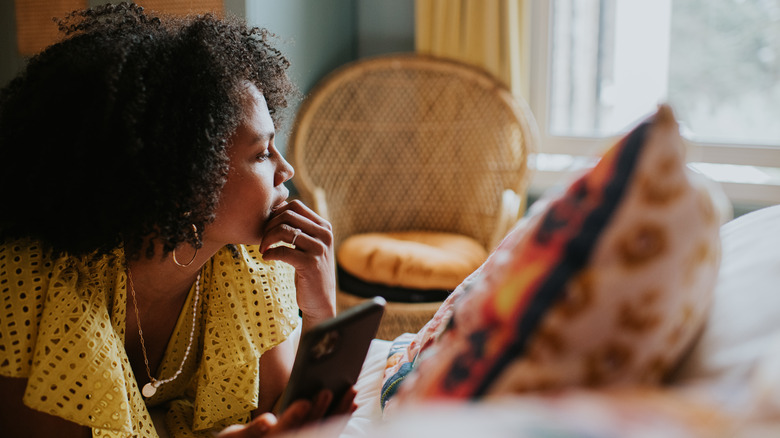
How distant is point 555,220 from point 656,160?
0.28ft

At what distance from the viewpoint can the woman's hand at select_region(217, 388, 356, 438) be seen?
0.68 meters

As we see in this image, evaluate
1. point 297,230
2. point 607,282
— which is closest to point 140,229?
point 297,230

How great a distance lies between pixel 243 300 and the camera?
1.20m

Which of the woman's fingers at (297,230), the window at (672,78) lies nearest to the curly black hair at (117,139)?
the woman's fingers at (297,230)

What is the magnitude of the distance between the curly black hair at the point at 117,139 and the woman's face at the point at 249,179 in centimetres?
2

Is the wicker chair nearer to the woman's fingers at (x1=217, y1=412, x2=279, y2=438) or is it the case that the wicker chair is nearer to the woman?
the woman

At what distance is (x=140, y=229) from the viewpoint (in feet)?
3.33

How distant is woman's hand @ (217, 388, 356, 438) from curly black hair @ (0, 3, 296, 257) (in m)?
0.40

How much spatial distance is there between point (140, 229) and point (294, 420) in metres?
0.47

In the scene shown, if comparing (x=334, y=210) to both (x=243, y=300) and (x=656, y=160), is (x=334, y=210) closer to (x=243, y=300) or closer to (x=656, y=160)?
(x=243, y=300)

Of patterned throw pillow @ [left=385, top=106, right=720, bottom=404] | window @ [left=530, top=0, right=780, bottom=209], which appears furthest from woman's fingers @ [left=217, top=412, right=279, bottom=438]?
window @ [left=530, top=0, right=780, bottom=209]

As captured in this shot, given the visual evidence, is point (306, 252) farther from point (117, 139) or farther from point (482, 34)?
point (482, 34)

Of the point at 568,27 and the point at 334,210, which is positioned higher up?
the point at 568,27

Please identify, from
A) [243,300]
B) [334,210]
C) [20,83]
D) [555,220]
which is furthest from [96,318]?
[334,210]
